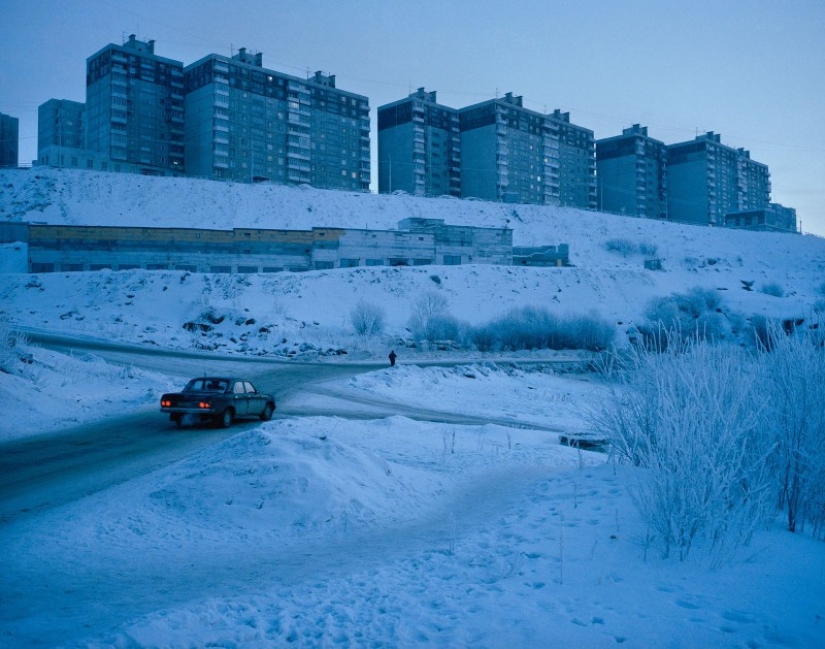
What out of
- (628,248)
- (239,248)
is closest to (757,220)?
(628,248)

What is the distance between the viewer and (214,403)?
17453 mm

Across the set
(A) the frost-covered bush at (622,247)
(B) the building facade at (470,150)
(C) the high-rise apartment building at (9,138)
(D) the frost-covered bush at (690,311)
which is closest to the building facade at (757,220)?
(B) the building facade at (470,150)

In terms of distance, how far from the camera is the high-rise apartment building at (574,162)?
128 meters

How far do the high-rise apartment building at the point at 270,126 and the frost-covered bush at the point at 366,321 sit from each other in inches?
2030

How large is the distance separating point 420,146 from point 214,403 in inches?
4091

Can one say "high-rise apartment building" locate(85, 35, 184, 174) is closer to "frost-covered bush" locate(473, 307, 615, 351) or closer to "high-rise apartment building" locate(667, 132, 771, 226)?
"frost-covered bush" locate(473, 307, 615, 351)

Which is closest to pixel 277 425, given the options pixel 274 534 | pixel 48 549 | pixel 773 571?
pixel 274 534

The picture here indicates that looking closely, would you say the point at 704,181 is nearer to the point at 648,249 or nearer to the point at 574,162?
the point at 574,162

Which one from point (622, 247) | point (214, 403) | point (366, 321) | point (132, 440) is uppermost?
point (622, 247)

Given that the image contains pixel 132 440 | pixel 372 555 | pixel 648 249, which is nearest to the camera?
pixel 372 555

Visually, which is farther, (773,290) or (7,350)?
(773,290)

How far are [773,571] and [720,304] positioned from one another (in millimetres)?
57725

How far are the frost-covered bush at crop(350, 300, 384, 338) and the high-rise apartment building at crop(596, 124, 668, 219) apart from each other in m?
98.9

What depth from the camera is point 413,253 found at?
226 ft
